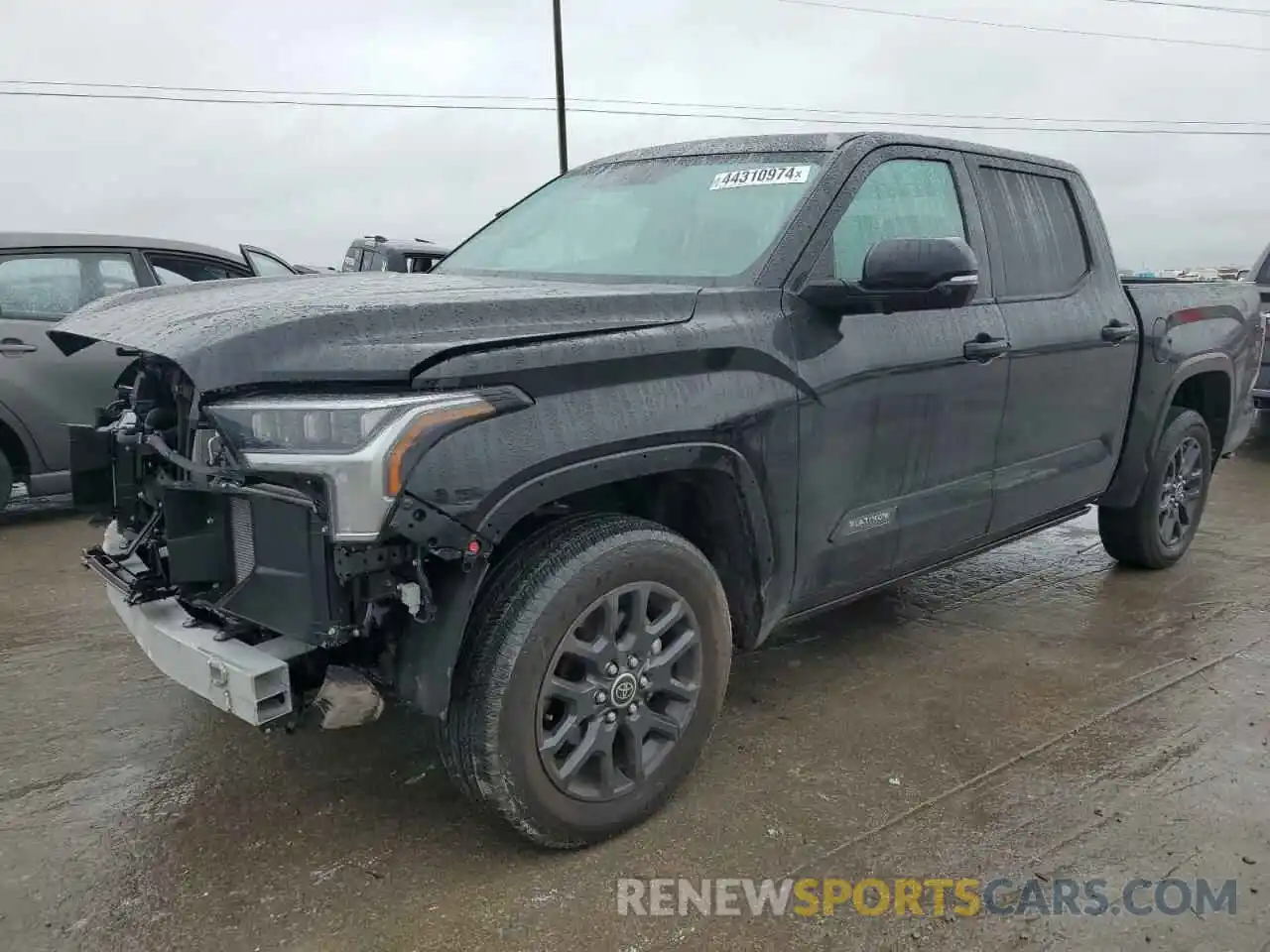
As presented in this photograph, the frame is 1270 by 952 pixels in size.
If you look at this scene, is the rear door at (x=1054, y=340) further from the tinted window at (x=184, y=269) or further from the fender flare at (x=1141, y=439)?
the tinted window at (x=184, y=269)

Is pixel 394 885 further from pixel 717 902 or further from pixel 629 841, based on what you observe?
pixel 717 902

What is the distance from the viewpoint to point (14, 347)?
582 cm

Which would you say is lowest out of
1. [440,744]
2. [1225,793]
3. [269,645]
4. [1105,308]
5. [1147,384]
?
[1225,793]

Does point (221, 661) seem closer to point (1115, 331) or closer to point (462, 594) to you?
point (462, 594)

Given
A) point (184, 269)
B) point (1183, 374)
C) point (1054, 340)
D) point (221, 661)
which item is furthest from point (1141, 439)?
point (184, 269)

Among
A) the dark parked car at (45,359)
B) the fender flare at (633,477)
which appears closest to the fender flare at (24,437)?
the dark parked car at (45,359)

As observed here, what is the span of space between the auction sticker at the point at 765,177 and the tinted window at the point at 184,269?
167 inches

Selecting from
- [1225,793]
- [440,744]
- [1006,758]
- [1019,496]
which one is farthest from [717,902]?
[1019,496]

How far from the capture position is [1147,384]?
448cm

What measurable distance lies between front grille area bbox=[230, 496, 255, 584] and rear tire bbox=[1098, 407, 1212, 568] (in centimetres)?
407

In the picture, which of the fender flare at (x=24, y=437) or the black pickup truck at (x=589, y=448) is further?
the fender flare at (x=24, y=437)

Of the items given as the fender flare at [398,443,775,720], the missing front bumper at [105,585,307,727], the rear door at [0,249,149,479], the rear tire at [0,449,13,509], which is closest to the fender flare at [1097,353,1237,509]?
the fender flare at [398,443,775,720]

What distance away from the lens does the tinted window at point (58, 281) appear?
234 inches

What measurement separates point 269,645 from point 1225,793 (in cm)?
270
